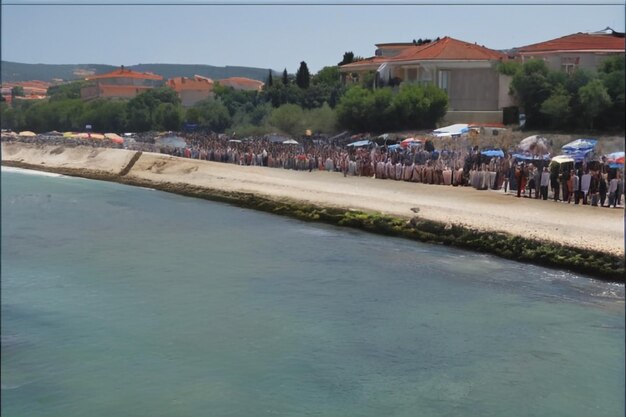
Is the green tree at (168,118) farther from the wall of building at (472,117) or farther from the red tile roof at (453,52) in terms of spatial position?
the wall of building at (472,117)

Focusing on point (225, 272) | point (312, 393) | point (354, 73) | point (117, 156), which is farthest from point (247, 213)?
point (354, 73)

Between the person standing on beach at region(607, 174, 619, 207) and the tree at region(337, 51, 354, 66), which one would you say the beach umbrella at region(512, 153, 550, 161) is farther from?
the tree at region(337, 51, 354, 66)

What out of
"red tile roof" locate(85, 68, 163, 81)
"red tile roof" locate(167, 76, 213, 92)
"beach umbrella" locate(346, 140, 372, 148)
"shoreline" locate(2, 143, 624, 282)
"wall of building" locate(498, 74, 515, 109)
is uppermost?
"red tile roof" locate(85, 68, 163, 81)

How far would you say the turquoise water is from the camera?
32.5 ft

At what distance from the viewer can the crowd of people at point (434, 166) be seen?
22109 mm

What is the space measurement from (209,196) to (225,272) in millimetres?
14945

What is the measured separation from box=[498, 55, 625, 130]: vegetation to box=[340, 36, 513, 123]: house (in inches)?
95.7

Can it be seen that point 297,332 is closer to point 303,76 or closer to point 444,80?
point 444,80

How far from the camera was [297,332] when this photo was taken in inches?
500

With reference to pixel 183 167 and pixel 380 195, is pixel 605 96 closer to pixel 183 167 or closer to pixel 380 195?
pixel 380 195

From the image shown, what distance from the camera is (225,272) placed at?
56.3 feet

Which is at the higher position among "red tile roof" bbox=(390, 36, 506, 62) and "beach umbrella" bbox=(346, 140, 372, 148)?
"red tile roof" bbox=(390, 36, 506, 62)

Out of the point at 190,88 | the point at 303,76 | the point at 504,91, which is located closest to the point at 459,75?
the point at 504,91

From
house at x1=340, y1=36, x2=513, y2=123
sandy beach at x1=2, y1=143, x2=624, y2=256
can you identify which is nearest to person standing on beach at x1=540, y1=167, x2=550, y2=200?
sandy beach at x1=2, y1=143, x2=624, y2=256
